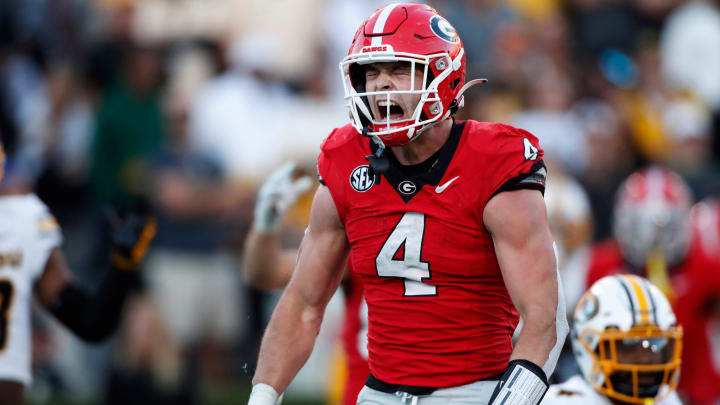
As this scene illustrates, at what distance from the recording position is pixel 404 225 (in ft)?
14.5

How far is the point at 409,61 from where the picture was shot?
437cm

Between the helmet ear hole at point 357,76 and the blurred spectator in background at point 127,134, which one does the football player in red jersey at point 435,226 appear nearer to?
the helmet ear hole at point 357,76

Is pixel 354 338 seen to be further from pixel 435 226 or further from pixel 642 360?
pixel 435 226

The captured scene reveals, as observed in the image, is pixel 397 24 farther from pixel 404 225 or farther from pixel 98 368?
pixel 98 368

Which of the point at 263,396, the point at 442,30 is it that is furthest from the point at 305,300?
the point at 442,30

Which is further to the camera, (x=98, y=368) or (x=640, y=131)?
(x=640, y=131)

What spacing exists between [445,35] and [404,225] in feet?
2.33

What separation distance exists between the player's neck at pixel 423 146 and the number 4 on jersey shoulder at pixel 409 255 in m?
0.22

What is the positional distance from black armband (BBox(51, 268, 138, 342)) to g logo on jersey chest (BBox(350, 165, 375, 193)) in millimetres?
1883

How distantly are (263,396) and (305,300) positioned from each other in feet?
1.35

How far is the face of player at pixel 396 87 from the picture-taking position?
14.4ft

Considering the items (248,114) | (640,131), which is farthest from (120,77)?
(640,131)

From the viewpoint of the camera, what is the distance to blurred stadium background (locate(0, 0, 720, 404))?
1025 cm

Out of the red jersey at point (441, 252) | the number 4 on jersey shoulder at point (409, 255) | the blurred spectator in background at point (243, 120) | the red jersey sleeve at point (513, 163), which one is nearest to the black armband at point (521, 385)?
the red jersey at point (441, 252)
